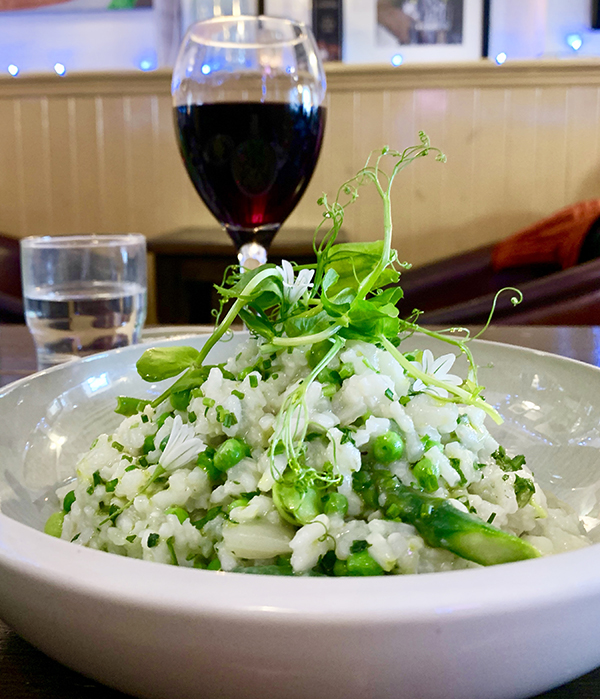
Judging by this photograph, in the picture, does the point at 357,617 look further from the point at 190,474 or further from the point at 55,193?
the point at 55,193

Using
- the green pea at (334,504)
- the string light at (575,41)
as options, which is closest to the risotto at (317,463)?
the green pea at (334,504)

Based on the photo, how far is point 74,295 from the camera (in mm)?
951

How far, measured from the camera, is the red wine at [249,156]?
3.00ft

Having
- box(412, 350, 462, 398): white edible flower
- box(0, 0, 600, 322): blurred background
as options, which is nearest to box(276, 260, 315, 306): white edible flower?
box(412, 350, 462, 398): white edible flower

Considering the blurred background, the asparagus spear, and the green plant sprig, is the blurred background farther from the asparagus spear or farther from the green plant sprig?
the asparagus spear

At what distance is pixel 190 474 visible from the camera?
1.57 feet

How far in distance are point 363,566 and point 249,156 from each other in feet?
2.21

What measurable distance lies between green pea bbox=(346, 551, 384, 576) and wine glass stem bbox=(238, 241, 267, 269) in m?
0.54

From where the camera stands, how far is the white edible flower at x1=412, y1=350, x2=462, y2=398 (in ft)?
1.80

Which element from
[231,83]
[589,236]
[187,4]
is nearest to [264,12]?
[187,4]

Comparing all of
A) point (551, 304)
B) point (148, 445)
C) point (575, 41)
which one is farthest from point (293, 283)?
point (575, 41)

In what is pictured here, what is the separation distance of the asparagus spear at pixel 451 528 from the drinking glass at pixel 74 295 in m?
0.62

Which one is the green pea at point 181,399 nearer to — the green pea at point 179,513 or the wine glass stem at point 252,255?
the green pea at point 179,513

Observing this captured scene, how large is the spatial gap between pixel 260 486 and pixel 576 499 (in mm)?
298
